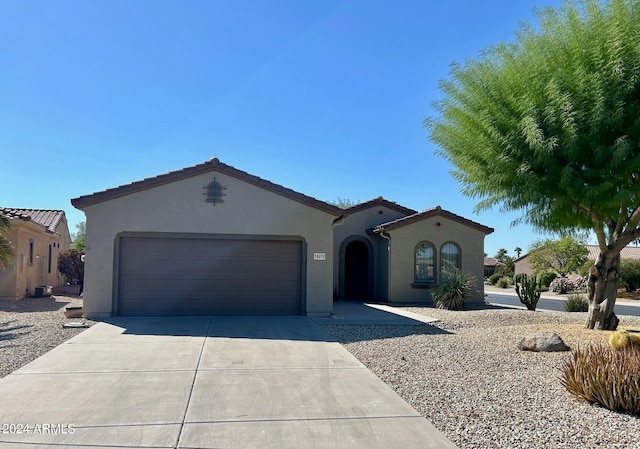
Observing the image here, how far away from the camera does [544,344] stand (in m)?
9.70

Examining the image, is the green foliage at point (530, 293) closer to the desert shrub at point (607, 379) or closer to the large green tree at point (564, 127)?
the large green tree at point (564, 127)

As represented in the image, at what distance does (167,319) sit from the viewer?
1313 cm

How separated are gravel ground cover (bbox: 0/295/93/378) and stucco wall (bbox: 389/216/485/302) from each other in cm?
1147

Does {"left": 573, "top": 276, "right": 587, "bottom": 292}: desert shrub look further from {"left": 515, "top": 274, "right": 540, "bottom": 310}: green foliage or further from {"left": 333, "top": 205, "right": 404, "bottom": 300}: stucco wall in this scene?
{"left": 333, "top": 205, "right": 404, "bottom": 300}: stucco wall

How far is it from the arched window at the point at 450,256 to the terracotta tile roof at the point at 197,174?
6958 millimetres

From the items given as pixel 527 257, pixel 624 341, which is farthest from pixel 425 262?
pixel 527 257

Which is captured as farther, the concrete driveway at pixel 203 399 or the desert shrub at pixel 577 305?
the desert shrub at pixel 577 305

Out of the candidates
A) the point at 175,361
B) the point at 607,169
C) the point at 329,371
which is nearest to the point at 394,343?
the point at 329,371

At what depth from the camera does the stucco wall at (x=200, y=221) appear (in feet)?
43.7

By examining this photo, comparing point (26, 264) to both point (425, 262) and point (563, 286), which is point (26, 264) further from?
point (563, 286)

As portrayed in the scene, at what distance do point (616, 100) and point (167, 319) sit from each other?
11.6 m

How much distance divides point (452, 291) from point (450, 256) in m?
2.45

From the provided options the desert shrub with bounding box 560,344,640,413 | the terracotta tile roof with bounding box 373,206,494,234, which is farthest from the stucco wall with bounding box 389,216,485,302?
the desert shrub with bounding box 560,344,640,413

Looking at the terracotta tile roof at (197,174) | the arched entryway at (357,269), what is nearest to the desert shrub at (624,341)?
the terracotta tile roof at (197,174)
